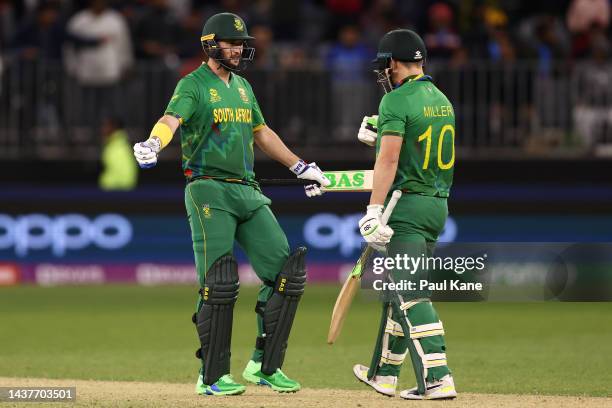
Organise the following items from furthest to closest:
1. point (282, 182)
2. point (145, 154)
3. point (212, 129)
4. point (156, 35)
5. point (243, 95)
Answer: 1. point (156, 35)
2. point (282, 182)
3. point (243, 95)
4. point (212, 129)
5. point (145, 154)

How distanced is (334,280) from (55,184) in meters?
3.80

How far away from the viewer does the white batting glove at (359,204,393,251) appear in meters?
8.38

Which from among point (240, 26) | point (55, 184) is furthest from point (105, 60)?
point (240, 26)

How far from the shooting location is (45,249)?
1739cm

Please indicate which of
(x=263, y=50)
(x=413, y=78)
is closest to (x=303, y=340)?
(x=413, y=78)

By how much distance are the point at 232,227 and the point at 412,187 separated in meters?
1.22

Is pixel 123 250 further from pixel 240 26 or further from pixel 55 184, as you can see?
pixel 240 26

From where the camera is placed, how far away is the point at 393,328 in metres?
8.83

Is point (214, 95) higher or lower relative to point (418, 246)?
higher

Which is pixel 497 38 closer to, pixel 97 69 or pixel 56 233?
pixel 97 69

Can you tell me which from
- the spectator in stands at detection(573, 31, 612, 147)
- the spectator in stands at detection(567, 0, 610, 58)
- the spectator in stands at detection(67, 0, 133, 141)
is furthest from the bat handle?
the spectator in stands at detection(567, 0, 610, 58)

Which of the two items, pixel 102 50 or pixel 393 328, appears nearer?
pixel 393 328

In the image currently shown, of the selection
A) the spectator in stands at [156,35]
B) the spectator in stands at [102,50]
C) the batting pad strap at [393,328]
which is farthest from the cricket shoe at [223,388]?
the spectator in stands at [156,35]

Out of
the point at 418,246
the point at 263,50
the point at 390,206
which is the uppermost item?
the point at 263,50
